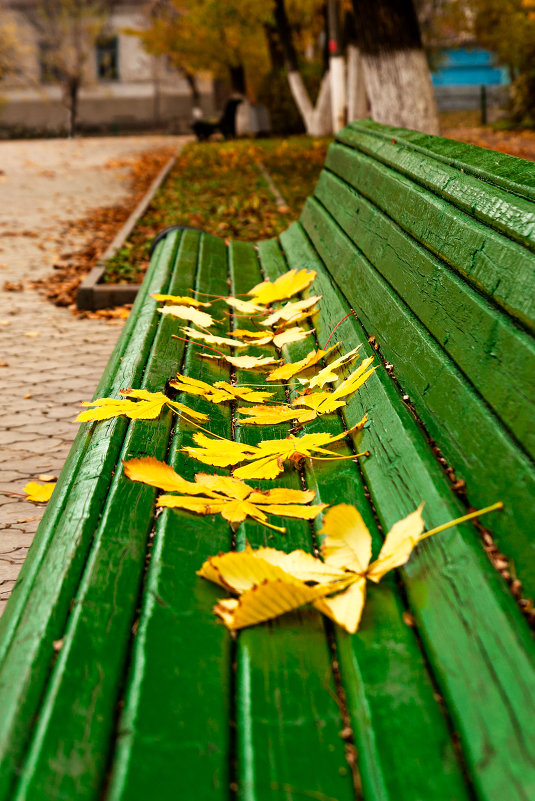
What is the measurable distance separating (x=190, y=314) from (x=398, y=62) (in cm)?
510

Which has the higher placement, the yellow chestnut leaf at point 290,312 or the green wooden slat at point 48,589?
the yellow chestnut leaf at point 290,312

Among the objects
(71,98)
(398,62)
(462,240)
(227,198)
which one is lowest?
(462,240)

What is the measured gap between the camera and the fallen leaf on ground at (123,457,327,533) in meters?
1.55

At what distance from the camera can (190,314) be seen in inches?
111

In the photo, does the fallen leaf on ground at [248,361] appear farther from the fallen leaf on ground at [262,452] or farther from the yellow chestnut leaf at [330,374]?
the fallen leaf on ground at [262,452]

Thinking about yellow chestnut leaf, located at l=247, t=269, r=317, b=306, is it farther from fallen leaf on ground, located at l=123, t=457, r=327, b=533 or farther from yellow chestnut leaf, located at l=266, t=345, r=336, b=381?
fallen leaf on ground, located at l=123, t=457, r=327, b=533

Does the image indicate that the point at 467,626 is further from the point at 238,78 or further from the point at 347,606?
the point at 238,78

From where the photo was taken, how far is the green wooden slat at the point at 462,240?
53.1 inches

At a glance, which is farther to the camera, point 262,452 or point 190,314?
point 190,314

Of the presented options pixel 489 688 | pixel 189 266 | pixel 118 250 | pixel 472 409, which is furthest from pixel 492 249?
pixel 118 250

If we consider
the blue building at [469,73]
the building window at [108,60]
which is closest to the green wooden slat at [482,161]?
the building window at [108,60]

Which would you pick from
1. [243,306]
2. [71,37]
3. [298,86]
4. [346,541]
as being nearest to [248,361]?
[243,306]

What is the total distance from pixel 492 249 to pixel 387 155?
133 centimetres

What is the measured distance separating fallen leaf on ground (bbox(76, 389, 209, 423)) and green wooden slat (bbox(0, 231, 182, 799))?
0.10 feet
